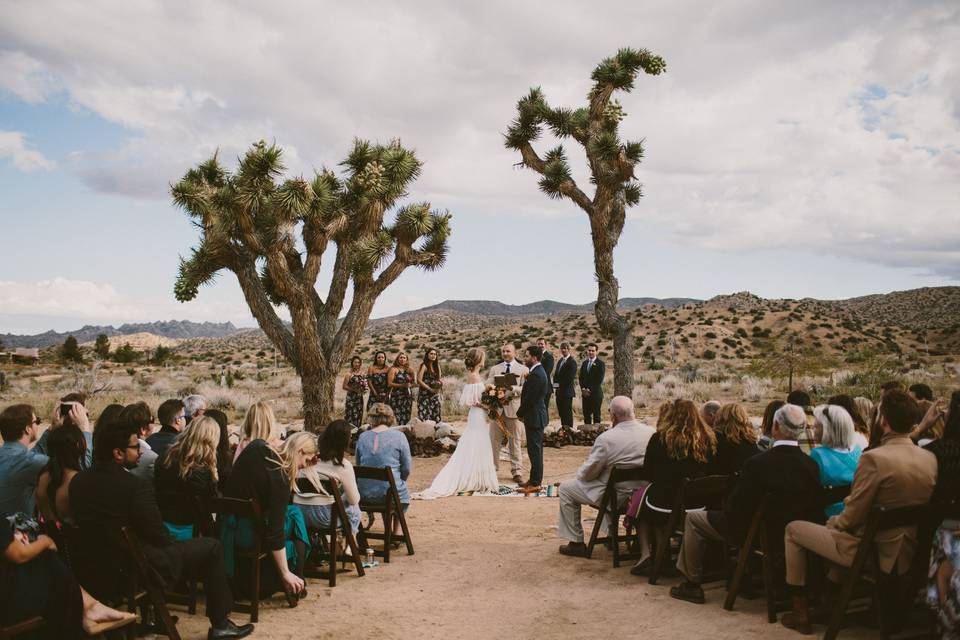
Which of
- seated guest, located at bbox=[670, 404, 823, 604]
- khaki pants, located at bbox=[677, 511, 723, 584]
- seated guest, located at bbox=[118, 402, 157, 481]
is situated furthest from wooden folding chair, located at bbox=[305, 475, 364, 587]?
seated guest, located at bbox=[670, 404, 823, 604]

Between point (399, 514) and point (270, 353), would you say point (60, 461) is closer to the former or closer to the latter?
point (399, 514)

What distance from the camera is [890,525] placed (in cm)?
449

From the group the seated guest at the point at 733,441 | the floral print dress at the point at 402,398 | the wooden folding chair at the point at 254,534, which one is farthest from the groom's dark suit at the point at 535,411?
the wooden folding chair at the point at 254,534

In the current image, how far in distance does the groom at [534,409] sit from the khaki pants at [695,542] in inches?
184

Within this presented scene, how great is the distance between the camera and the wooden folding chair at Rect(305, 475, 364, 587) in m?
6.38

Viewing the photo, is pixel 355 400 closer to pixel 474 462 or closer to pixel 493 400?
pixel 474 462

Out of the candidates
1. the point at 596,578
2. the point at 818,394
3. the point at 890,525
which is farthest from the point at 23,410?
the point at 818,394

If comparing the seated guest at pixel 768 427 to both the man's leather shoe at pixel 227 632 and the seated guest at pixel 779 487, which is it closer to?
the seated guest at pixel 779 487

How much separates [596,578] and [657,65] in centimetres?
1346

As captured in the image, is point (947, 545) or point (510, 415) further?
point (510, 415)

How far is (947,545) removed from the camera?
172 inches

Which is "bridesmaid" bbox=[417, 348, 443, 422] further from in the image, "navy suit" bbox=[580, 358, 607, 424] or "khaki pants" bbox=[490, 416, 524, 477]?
"navy suit" bbox=[580, 358, 607, 424]

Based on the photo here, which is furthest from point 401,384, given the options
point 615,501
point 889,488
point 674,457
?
point 889,488

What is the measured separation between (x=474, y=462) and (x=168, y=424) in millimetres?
5034
